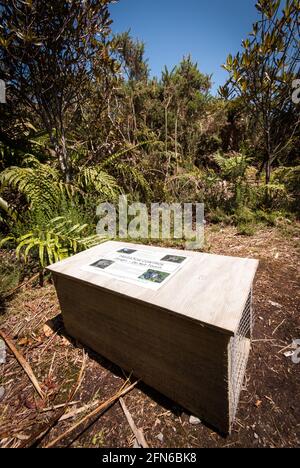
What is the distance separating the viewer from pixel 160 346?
1.02 metres

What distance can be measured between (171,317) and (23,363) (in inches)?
41.7

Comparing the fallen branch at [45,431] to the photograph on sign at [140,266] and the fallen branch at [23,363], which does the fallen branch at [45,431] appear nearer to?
the fallen branch at [23,363]

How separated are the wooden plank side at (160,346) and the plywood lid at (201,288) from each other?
6 cm

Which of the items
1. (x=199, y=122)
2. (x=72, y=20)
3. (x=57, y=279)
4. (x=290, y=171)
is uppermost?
(x=72, y=20)

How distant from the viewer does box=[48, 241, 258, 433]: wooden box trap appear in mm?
864

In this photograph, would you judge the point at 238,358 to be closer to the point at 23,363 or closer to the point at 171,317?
the point at 171,317

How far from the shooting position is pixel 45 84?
2779 millimetres

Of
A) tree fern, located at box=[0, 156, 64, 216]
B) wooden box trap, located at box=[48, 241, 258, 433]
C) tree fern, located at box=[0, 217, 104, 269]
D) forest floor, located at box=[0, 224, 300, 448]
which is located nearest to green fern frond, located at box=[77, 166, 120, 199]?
tree fern, located at box=[0, 156, 64, 216]

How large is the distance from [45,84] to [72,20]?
741mm

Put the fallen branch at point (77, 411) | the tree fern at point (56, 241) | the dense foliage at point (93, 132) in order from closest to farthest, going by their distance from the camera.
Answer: the fallen branch at point (77, 411) → the tree fern at point (56, 241) → the dense foliage at point (93, 132)

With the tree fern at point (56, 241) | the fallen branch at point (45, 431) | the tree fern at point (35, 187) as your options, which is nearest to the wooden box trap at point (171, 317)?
the fallen branch at point (45, 431)

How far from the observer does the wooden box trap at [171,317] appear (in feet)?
2.83
